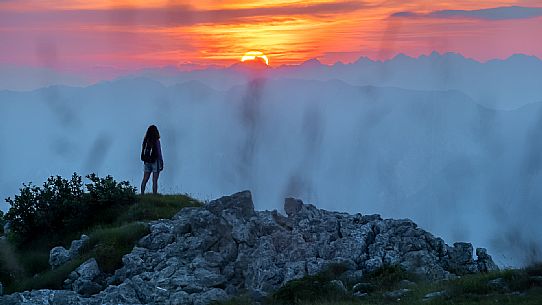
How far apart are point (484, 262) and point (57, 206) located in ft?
45.3

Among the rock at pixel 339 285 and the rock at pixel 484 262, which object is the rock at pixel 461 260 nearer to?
the rock at pixel 484 262

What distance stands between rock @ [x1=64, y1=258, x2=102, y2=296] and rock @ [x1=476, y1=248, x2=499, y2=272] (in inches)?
367

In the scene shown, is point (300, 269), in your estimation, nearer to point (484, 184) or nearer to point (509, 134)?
point (484, 184)

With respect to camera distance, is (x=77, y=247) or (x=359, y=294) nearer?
(x=359, y=294)

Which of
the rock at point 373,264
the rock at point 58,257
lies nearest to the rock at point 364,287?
the rock at point 373,264

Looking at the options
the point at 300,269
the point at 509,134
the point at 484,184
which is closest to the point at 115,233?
the point at 300,269

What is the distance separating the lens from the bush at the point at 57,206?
87.5 feet

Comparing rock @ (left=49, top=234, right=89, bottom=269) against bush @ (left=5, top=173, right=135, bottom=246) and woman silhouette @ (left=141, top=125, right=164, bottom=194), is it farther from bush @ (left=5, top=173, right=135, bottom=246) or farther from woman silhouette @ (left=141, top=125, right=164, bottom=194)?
woman silhouette @ (left=141, top=125, right=164, bottom=194)

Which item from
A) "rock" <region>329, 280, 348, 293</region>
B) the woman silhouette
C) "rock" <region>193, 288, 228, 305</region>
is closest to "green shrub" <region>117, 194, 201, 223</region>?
the woman silhouette

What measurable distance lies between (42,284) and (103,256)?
1.72 m

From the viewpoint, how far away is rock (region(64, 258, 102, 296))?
19.8 m

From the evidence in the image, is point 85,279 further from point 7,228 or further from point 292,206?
point 7,228

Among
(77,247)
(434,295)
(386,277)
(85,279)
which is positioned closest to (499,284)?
(434,295)

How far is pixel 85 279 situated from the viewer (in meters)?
20.6
